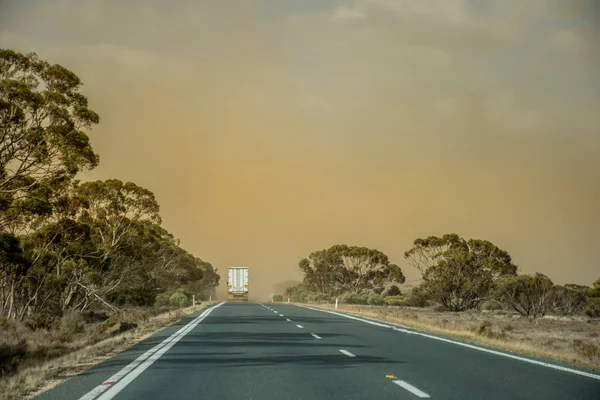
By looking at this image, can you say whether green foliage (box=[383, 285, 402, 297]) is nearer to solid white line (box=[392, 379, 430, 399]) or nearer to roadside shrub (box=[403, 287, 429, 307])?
roadside shrub (box=[403, 287, 429, 307])

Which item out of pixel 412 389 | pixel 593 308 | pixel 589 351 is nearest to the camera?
pixel 412 389

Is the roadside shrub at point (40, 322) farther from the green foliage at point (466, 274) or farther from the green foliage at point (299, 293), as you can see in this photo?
the green foliage at point (299, 293)

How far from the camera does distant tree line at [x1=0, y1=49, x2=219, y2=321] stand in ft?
77.2

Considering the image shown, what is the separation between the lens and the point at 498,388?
30.3 feet

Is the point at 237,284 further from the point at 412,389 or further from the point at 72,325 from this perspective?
the point at 412,389

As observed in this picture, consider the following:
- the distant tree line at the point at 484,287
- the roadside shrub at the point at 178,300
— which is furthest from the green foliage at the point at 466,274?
the roadside shrub at the point at 178,300

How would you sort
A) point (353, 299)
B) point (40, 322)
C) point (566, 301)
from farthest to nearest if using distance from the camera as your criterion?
point (353, 299)
point (566, 301)
point (40, 322)

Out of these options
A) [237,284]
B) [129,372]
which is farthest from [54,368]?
[237,284]

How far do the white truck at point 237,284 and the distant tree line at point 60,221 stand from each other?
10596 millimetres

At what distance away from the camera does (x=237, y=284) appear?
76688 millimetres

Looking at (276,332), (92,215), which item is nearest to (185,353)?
(276,332)

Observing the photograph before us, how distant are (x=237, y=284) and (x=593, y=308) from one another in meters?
38.2

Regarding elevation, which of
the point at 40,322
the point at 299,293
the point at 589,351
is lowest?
the point at 589,351

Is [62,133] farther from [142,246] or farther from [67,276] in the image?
[142,246]
